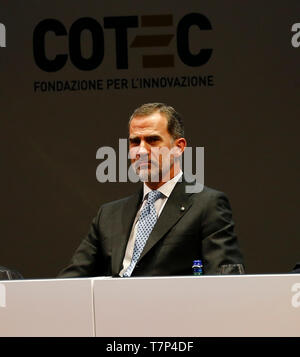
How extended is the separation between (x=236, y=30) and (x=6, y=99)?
166 cm

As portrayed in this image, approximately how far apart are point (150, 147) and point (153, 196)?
214 mm

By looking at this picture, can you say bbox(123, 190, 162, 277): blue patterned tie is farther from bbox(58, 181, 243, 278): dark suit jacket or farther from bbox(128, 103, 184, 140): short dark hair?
bbox(128, 103, 184, 140): short dark hair

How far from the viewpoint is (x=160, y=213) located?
Result: 124 inches

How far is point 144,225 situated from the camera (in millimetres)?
3166

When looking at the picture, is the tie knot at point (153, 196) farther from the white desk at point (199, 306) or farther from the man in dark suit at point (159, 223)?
the white desk at point (199, 306)

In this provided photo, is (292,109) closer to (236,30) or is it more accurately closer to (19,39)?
(236,30)

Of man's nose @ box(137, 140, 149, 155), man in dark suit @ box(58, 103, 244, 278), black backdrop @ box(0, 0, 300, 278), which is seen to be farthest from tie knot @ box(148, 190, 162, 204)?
black backdrop @ box(0, 0, 300, 278)

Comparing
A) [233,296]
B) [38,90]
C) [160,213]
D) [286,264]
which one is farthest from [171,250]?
[38,90]

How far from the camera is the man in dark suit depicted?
3029mm

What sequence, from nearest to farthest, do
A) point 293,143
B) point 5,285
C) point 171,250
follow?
point 5,285, point 171,250, point 293,143

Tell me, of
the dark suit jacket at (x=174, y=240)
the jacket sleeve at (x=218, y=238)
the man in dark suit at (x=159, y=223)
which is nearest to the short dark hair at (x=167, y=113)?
the man in dark suit at (x=159, y=223)

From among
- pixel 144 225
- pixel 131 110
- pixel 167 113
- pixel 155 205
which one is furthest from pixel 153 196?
pixel 131 110

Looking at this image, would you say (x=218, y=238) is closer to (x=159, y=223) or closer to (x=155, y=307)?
(x=159, y=223)

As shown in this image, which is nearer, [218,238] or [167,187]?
[218,238]
